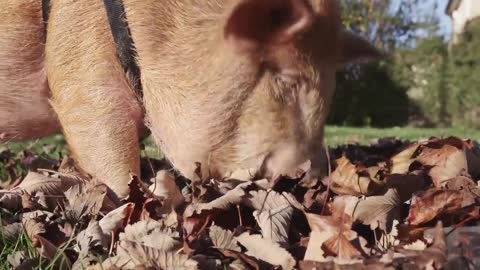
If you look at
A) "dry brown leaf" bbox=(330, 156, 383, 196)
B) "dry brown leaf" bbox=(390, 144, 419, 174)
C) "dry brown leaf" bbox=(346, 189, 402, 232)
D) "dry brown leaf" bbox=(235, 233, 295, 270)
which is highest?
"dry brown leaf" bbox=(235, 233, 295, 270)

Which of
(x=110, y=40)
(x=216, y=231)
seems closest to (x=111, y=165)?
(x=110, y=40)

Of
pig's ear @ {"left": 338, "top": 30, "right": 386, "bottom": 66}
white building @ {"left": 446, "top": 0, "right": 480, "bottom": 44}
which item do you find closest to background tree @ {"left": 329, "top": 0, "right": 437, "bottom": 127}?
white building @ {"left": 446, "top": 0, "right": 480, "bottom": 44}

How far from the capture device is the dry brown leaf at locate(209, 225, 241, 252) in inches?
80.1

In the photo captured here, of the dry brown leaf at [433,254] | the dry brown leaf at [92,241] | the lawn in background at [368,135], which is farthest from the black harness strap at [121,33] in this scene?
the lawn in background at [368,135]

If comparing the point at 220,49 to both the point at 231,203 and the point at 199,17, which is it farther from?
the point at 231,203

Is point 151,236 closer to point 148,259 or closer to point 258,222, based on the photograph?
point 148,259

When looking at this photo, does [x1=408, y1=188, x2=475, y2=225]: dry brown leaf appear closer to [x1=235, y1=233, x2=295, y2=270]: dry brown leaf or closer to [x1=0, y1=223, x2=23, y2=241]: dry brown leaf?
[x1=235, y1=233, x2=295, y2=270]: dry brown leaf

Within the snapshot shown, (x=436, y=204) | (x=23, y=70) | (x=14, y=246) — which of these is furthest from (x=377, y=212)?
(x=23, y=70)

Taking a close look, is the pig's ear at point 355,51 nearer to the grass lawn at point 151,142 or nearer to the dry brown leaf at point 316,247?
the grass lawn at point 151,142

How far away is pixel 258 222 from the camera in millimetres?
2221

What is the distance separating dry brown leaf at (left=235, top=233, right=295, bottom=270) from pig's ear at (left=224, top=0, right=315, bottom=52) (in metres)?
0.93

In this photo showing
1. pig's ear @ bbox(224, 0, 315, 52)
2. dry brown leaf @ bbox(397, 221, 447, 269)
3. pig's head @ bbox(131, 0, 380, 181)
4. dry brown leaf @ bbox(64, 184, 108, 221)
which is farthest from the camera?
pig's head @ bbox(131, 0, 380, 181)

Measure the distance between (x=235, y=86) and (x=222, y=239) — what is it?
1037mm

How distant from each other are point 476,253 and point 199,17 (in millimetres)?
1541
